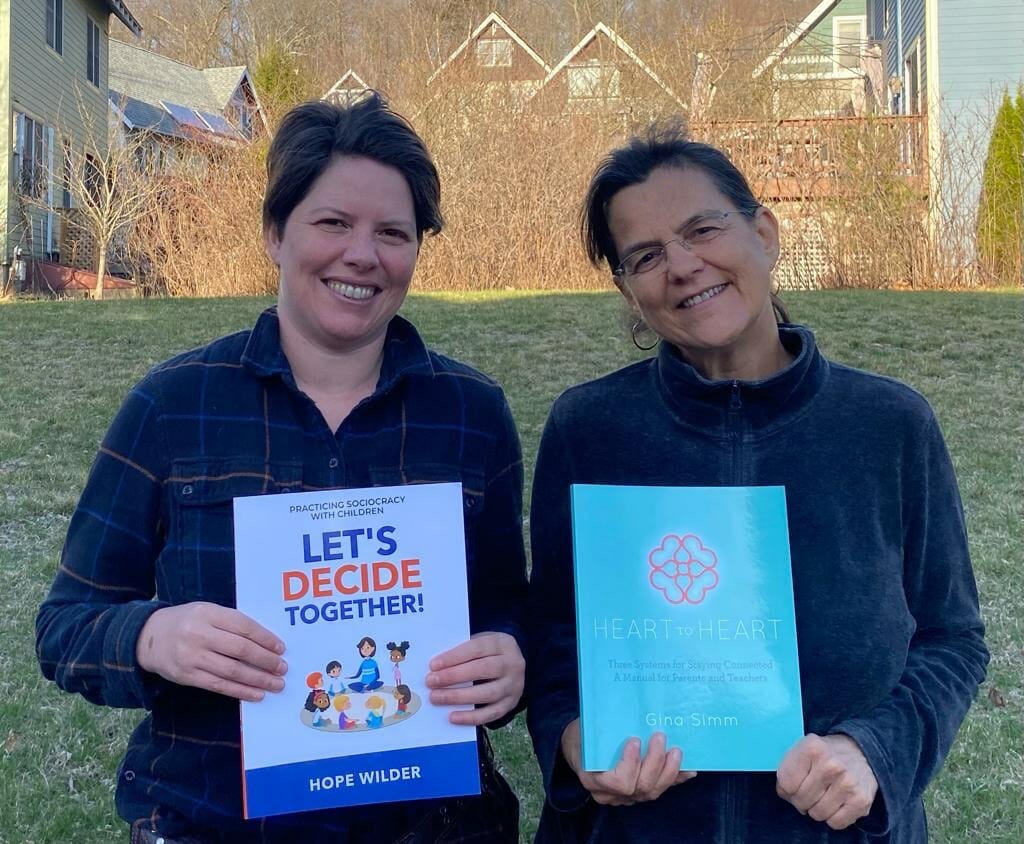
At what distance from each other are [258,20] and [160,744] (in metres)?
34.3

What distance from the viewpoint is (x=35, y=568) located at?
15.5 ft

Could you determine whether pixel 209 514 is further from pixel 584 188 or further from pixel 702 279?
pixel 584 188

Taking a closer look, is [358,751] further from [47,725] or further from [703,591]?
[47,725]

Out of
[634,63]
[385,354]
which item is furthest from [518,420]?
[634,63]

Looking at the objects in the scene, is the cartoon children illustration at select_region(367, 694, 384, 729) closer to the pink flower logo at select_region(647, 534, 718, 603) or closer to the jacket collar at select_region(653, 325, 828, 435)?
the pink flower logo at select_region(647, 534, 718, 603)

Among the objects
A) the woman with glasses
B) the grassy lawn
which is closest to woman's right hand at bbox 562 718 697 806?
the woman with glasses

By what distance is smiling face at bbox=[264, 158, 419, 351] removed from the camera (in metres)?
1.76

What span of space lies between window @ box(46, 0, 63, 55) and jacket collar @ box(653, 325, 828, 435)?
822 inches

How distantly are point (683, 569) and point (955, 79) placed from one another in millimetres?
16917

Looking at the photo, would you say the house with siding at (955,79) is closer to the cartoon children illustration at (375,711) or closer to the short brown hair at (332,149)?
the short brown hair at (332,149)

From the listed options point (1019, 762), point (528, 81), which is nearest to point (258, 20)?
point (528, 81)

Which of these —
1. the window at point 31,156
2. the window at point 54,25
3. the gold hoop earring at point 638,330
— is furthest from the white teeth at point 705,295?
the window at point 54,25

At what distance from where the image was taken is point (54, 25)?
19312mm

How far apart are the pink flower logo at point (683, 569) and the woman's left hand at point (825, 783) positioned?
0.27 meters
